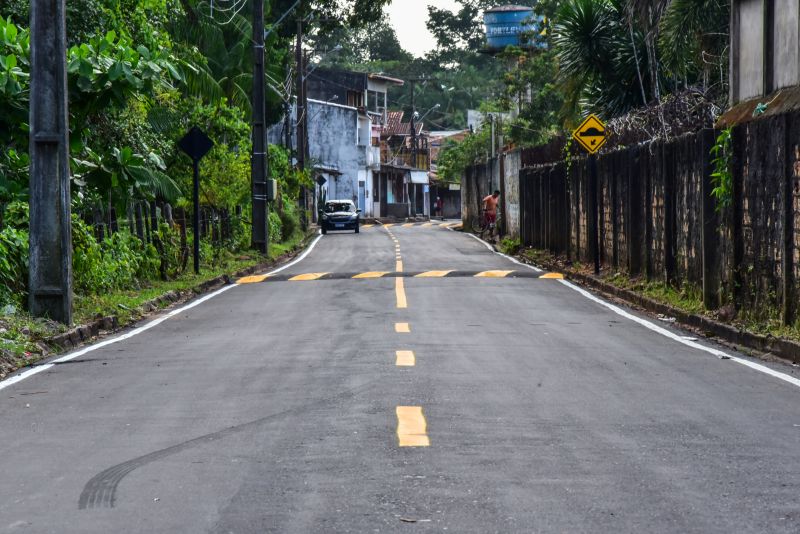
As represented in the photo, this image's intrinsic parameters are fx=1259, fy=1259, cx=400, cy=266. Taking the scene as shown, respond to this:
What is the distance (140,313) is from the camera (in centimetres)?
1788

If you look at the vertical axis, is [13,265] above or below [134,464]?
above

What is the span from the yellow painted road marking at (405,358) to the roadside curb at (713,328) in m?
3.86

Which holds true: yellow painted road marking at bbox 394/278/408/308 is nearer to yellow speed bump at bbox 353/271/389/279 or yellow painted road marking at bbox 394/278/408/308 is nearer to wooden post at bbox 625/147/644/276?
yellow speed bump at bbox 353/271/389/279

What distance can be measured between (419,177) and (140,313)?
9311cm

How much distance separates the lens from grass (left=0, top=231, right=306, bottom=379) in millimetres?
12773


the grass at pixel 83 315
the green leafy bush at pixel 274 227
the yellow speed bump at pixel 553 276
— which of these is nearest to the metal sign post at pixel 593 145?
the yellow speed bump at pixel 553 276

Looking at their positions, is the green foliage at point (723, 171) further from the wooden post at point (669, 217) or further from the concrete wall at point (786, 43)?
the wooden post at point (669, 217)

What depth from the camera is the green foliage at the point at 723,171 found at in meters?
15.8

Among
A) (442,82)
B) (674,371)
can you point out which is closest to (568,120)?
(674,371)

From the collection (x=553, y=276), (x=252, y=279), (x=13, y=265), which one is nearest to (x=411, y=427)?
(x=13, y=265)

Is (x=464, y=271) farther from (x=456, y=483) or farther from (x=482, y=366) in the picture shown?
(x=456, y=483)

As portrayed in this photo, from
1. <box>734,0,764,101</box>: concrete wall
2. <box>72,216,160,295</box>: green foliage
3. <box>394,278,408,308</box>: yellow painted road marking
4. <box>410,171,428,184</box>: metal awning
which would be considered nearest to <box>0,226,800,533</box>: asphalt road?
<box>72,216,160,295</box>: green foliage

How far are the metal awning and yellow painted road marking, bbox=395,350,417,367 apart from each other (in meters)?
97.6

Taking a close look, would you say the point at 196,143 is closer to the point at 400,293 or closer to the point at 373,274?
the point at 373,274
